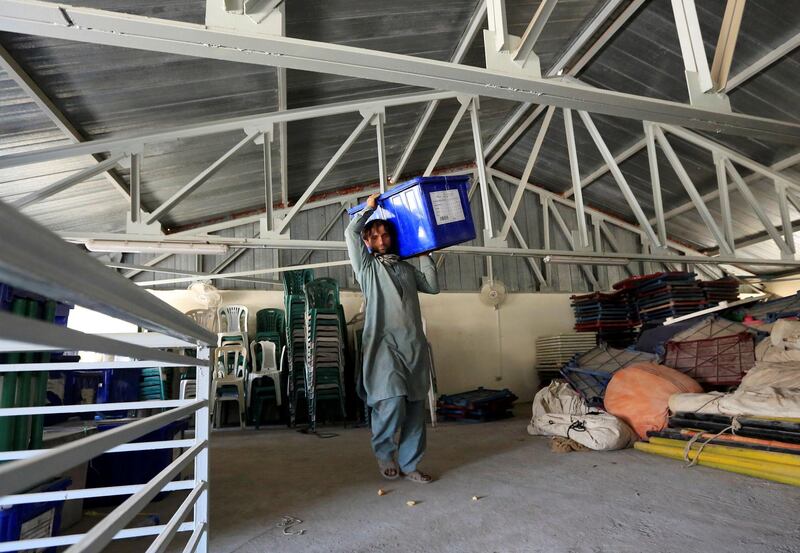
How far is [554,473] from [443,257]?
6362mm

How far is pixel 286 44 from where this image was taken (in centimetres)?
239

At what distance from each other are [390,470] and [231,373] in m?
4.34

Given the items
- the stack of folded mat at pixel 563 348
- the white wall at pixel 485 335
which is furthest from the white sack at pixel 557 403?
the white wall at pixel 485 335

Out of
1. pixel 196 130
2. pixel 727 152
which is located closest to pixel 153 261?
pixel 196 130

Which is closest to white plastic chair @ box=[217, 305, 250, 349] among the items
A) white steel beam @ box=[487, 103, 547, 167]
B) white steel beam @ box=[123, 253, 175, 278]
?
white steel beam @ box=[123, 253, 175, 278]

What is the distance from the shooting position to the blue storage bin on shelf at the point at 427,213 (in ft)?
11.6

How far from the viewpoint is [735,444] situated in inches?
124

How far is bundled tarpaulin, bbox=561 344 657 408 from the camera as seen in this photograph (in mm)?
5082

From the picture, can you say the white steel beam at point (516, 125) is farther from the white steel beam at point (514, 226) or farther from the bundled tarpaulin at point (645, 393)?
the bundled tarpaulin at point (645, 393)

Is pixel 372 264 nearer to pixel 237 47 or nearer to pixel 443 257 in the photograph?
A: pixel 237 47

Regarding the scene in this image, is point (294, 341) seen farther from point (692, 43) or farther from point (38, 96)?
point (692, 43)

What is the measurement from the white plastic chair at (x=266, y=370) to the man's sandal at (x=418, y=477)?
3.89m

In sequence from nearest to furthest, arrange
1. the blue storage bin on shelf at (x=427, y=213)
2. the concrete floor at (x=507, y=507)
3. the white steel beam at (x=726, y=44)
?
the concrete floor at (x=507, y=507) → the white steel beam at (x=726, y=44) → the blue storage bin on shelf at (x=427, y=213)

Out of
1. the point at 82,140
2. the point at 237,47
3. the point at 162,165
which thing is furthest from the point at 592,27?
the point at 82,140
